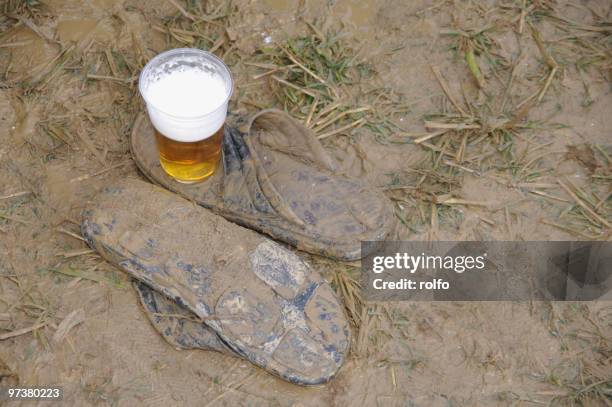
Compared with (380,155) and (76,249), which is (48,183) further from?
(380,155)

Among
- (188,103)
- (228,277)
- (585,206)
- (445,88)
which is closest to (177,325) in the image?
(228,277)

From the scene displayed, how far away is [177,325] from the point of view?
2.55 metres

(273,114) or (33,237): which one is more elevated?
(273,114)

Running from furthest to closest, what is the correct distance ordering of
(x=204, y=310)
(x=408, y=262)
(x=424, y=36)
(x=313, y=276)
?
(x=424, y=36), (x=408, y=262), (x=313, y=276), (x=204, y=310)

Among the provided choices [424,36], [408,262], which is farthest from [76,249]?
[424,36]

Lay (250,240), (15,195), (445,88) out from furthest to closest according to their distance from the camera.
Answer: (445,88)
(15,195)
(250,240)

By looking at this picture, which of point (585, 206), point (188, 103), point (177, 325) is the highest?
point (188, 103)

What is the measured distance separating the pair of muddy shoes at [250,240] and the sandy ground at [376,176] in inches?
5.4

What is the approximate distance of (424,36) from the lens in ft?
11.2

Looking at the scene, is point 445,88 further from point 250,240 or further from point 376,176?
point 250,240

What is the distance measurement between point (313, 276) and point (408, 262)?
19.0 inches

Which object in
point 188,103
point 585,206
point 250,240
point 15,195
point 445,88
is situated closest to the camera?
point 188,103

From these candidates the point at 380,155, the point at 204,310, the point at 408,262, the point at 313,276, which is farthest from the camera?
the point at 380,155

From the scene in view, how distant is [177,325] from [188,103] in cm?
88
